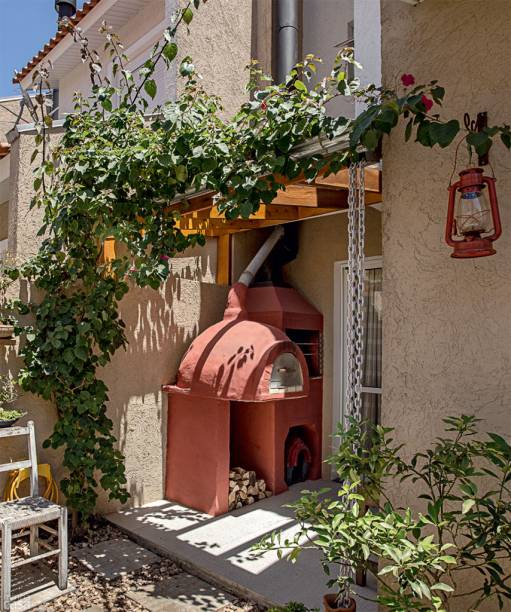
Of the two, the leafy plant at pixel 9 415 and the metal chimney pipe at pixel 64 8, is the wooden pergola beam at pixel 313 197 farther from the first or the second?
the metal chimney pipe at pixel 64 8

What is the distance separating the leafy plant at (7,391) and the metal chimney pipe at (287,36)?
7835mm

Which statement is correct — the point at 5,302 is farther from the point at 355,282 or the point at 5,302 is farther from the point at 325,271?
the point at 325,271

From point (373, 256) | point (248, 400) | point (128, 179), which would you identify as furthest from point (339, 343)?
point (128, 179)

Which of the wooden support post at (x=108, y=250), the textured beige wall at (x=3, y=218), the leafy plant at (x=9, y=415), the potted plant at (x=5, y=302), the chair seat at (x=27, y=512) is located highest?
the textured beige wall at (x=3, y=218)

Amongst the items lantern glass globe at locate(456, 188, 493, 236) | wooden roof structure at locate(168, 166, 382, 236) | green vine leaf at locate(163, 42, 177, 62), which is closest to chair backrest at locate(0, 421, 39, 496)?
wooden roof structure at locate(168, 166, 382, 236)

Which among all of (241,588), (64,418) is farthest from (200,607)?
(64,418)

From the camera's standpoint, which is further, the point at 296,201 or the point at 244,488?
the point at 244,488

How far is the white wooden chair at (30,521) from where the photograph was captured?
527 cm

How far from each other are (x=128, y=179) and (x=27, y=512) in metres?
3.99

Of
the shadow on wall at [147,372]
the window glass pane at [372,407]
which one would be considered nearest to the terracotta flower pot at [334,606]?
the window glass pane at [372,407]

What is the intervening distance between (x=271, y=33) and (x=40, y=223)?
6714mm

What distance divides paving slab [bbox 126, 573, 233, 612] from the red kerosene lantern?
4511 mm

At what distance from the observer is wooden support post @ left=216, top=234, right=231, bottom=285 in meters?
9.85

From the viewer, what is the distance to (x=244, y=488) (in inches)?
327
